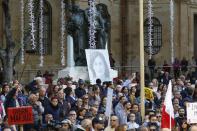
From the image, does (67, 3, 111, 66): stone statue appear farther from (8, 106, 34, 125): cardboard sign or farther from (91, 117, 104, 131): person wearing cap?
(8, 106, 34, 125): cardboard sign

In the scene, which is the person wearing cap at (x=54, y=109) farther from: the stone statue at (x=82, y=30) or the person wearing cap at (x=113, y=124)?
the stone statue at (x=82, y=30)

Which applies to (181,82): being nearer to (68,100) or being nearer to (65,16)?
(68,100)

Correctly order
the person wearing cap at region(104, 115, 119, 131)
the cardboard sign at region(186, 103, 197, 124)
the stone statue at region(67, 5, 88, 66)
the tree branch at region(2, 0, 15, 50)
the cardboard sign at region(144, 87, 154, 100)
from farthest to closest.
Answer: the tree branch at region(2, 0, 15, 50) < the stone statue at region(67, 5, 88, 66) < the cardboard sign at region(144, 87, 154, 100) < the cardboard sign at region(186, 103, 197, 124) < the person wearing cap at region(104, 115, 119, 131)

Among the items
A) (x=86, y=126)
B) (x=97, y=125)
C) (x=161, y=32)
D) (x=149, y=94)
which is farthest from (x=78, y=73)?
(x=161, y=32)

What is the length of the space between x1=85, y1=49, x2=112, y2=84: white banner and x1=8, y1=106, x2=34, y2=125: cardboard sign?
1149 centimetres

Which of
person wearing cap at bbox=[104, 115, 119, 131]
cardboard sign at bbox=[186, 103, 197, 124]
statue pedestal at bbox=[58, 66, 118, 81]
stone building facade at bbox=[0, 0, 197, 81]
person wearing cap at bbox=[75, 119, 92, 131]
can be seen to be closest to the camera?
person wearing cap at bbox=[75, 119, 92, 131]

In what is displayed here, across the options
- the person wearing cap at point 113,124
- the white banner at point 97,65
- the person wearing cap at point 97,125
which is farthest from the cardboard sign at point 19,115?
the white banner at point 97,65

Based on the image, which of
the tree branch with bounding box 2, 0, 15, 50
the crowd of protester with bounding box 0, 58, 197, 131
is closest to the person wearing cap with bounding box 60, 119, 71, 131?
the crowd of protester with bounding box 0, 58, 197, 131

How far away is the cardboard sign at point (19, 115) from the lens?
42.3ft

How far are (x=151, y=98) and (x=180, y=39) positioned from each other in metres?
20.6

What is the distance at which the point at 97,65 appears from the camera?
24.9 metres

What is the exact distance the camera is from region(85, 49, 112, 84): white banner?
24.6 meters

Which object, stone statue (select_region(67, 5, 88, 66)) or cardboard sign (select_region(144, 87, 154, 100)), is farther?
stone statue (select_region(67, 5, 88, 66))

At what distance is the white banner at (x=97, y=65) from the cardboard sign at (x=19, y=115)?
11.5 m
